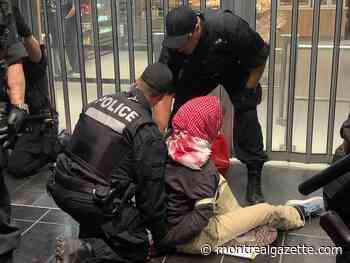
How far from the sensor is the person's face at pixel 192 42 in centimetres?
308

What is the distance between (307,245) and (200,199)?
27.2 inches

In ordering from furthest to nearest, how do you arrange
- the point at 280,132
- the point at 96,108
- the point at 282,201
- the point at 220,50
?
the point at 280,132, the point at 282,201, the point at 220,50, the point at 96,108

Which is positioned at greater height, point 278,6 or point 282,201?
point 278,6

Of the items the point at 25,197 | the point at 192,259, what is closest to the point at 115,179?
the point at 192,259

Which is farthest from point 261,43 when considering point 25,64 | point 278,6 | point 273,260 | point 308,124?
point 25,64

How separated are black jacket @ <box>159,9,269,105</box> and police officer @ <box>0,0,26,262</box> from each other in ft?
2.94

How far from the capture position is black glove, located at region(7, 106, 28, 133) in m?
2.93

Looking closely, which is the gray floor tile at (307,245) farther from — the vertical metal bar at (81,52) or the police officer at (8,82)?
the vertical metal bar at (81,52)

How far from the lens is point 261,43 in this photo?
3.30 m

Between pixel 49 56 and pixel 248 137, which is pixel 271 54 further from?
pixel 49 56

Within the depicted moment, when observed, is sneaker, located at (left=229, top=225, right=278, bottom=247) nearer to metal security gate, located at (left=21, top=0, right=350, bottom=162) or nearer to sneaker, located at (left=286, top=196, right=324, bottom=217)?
sneaker, located at (left=286, top=196, right=324, bottom=217)

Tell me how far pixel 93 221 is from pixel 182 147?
62 cm

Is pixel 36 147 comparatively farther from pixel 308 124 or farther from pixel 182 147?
pixel 308 124

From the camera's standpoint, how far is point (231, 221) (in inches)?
114
